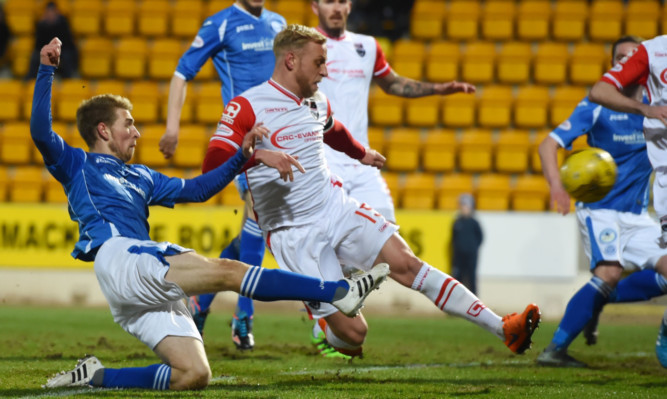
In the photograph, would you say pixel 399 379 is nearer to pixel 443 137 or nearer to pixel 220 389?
pixel 220 389

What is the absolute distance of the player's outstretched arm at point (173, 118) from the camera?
5.95 meters

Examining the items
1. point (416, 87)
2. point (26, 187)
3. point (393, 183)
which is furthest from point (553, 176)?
point (26, 187)

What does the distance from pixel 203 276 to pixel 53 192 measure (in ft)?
31.2

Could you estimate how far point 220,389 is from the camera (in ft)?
15.3

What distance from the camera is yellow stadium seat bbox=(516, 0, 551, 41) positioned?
14.9 m

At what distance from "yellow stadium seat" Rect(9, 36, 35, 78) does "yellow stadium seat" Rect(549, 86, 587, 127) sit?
342 inches

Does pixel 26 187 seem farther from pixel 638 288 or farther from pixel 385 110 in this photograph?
pixel 638 288

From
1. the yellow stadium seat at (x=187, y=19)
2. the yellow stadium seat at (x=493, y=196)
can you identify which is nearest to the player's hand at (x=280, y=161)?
the yellow stadium seat at (x=493, y=196)

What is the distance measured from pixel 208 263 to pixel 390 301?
23.6ft

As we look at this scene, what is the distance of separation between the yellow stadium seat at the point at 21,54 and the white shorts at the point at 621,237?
37.5 ft

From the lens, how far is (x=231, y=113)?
16.5ft

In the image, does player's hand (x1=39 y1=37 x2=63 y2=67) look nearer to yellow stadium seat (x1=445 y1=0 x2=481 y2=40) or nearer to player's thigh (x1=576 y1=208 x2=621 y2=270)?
player's thigh (x1=576 y1=208 x2=621 y2=270)

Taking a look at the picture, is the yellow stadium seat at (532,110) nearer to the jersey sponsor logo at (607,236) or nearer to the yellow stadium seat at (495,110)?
the yellow stadium seat at (495,110)

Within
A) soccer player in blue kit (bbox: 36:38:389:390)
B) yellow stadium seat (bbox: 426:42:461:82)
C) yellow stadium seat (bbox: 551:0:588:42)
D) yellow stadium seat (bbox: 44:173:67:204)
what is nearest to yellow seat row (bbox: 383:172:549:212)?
yellow stadium seat (bbox: 426:42:461:82)
